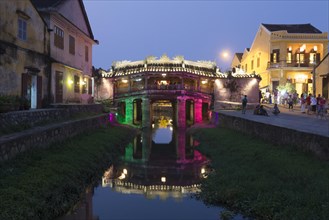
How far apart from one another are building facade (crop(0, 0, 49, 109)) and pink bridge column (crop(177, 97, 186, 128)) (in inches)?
794

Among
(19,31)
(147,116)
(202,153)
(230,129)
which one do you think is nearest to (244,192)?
(202,153)

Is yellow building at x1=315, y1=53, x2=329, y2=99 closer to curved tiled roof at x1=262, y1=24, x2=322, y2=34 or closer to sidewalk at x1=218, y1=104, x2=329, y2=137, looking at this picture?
sidewalk at x1=218, y1=104, x2=329, y2=137

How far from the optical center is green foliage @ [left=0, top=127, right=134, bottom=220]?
867 cm

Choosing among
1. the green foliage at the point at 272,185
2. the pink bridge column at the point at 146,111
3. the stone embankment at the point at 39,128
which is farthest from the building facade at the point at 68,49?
the green foliage at the point at 272,185

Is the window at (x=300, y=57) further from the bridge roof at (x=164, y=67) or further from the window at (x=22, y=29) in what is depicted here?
the window at (x=22, y=29)

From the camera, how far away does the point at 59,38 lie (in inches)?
979

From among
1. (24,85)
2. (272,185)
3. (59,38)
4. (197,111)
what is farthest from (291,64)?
(272,185)

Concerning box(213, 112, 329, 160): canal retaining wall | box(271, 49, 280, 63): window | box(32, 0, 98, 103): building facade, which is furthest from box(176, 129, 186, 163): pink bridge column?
box(271, 49, 280, 63): window

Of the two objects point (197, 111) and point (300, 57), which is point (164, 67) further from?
point (300, 57)

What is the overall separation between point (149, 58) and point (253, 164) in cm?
3255

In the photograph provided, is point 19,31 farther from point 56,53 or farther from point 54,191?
point 54,191

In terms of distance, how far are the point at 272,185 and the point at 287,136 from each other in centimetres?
497

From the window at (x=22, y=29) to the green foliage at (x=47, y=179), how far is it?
657 cm

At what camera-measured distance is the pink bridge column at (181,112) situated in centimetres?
4125
